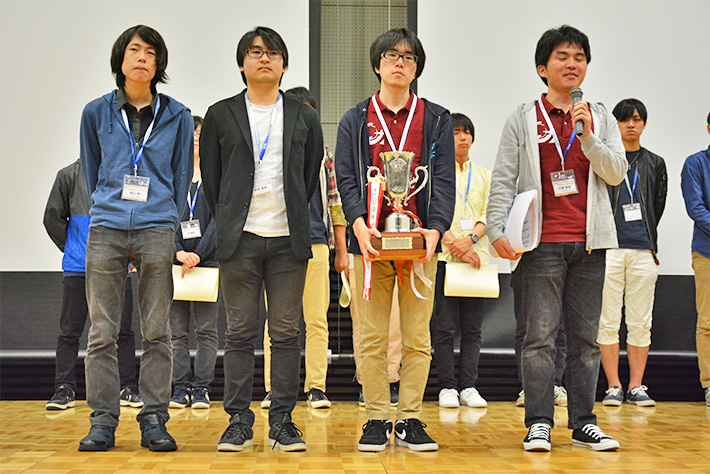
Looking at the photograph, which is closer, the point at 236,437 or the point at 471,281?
the point at 236,437

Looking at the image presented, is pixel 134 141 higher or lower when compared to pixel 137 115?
lower

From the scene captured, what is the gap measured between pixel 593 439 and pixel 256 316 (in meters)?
1.33

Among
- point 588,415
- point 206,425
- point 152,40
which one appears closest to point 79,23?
point 152,40

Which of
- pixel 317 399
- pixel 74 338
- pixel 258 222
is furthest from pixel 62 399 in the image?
pixel 258 222

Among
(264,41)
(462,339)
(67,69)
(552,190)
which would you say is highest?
(67,69)

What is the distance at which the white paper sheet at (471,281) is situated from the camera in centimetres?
398

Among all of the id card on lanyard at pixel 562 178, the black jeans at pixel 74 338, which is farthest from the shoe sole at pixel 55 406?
the id card on lanyard at pixel 562 178

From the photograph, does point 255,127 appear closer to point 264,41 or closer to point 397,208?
point 264,41

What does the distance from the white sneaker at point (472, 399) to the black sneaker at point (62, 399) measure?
221 cm

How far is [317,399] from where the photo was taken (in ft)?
12.5

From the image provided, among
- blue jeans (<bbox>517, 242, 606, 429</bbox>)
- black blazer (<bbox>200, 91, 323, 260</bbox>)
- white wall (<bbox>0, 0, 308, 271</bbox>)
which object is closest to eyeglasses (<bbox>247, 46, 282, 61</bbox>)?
black blazer (<bbox>200, 91, 323, 260</bbox>)

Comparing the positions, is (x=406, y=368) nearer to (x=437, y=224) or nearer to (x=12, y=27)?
(x=437, y=224)

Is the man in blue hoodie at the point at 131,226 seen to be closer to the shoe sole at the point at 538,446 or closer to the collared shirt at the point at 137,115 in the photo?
the collared shirt at the point at 137,115

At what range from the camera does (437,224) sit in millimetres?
2623
